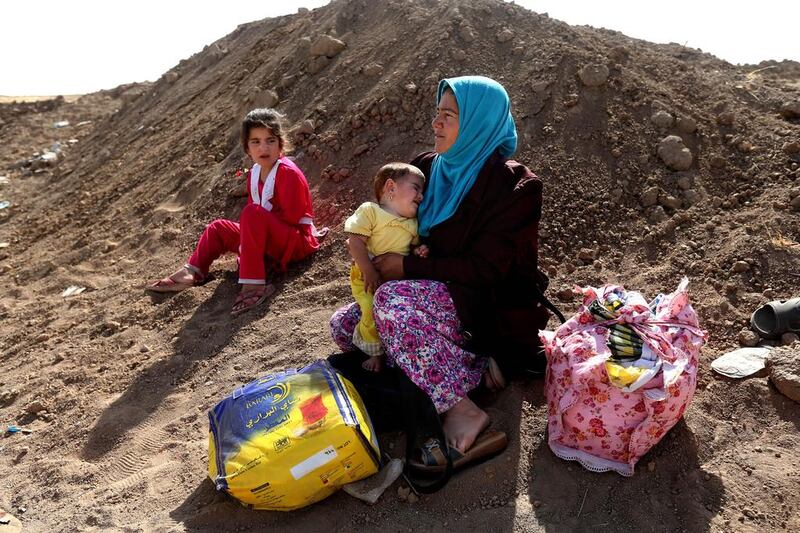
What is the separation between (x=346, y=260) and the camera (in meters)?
4.21

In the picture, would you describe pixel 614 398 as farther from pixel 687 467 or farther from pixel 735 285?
pixel 735 285

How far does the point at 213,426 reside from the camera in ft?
8.71

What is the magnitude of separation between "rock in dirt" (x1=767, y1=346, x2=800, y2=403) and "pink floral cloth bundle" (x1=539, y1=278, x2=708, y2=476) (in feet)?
1.50

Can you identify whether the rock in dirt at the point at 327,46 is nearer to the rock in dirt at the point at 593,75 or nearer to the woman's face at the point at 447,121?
the rock in dirt at the point at 593,75

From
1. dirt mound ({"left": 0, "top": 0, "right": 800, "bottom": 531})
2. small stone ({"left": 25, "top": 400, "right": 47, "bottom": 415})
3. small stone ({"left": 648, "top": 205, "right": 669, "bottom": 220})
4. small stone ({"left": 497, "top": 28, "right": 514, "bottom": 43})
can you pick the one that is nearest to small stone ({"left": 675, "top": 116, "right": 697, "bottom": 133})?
dirt mound ({"left": 0, "top": 0, "right": 800, "bottom": 531})

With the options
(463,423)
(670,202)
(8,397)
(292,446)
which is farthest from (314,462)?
(670,202)

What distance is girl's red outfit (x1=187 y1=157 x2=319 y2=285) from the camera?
4.01 m

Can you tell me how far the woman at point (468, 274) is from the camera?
2.64 metres

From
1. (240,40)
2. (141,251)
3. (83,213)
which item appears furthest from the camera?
(240,40)

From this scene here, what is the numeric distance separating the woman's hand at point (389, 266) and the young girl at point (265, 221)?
134 centimetres

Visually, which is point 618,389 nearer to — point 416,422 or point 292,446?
point 416,422

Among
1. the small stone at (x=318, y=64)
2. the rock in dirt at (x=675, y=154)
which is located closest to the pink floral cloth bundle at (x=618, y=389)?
the rock in dirt at (x=675, y=154)

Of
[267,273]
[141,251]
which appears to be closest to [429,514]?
[267,273]

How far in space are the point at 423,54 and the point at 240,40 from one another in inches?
164
